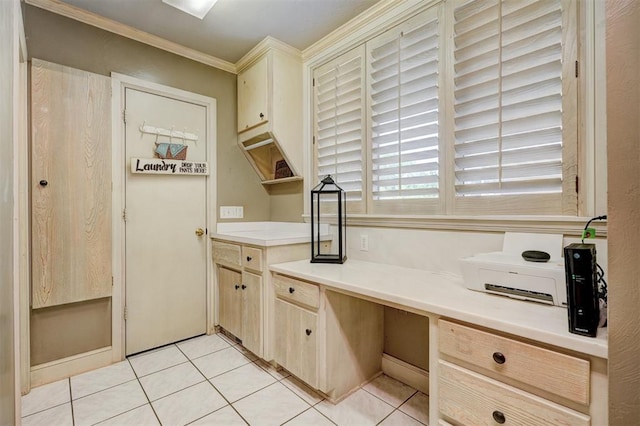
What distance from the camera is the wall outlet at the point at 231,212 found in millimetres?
2863

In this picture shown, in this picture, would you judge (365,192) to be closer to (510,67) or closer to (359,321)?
(359,321)

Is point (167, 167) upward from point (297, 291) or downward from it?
upward

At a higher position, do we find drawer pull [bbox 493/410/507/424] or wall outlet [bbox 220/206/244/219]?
wall outlet [bbox 220/206/244/219]

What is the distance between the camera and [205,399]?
1.82 m

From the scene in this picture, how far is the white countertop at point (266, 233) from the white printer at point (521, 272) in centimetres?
120

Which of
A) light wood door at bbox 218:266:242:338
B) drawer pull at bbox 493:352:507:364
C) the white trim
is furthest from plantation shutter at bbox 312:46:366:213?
the white trim

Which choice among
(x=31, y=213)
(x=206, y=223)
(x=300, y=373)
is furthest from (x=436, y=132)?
(x=31, y=213)

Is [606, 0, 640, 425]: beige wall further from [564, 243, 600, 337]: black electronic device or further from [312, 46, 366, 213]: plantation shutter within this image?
[312, 46, 366, 213]: plantation shutter

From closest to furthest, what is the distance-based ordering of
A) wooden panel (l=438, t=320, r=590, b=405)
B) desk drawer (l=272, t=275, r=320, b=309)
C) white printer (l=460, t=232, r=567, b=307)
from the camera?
wooden panel (l=438, t=320, r=590, b=405)
white printer (l=460, t=232, r=567, b=307)
desk drawer (l=272, t=275, r=320, b=309)

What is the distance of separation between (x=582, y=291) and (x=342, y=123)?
72.5 inches

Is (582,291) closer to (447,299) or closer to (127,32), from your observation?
(447,299)

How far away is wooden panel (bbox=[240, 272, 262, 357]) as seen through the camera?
2148 millimetres

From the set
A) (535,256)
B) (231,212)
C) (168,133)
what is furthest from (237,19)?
(535,256)

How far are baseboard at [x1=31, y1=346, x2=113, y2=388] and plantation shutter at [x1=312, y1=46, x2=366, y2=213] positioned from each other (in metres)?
2.15
